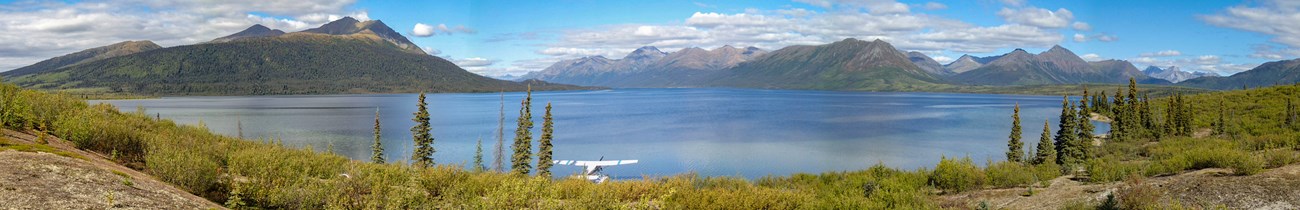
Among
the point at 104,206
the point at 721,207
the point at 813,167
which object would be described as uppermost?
the point at 104,206

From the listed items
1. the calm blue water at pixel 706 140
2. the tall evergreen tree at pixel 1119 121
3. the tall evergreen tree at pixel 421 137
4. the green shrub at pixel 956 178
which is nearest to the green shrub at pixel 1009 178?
the green shrub at pixel 956 178

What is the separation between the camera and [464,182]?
16.9m

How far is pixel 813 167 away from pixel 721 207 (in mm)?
54377

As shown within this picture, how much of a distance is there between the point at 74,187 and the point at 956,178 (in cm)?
2485

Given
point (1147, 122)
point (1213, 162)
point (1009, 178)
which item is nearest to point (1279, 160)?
point (1213, 162)

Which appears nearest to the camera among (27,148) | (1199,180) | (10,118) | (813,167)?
(27,148)

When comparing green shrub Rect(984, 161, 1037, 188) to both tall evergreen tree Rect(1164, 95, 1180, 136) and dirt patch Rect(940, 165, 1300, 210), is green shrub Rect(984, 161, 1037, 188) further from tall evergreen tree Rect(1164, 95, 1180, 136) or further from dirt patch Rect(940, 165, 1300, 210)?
tall evergreen tree Rect(1164, 95, 1180, 136)

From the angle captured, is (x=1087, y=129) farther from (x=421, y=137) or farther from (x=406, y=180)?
(x=406, y=180)

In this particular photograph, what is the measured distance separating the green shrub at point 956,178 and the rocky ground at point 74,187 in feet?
71.7

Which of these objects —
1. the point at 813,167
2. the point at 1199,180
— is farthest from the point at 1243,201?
the point at 813,167

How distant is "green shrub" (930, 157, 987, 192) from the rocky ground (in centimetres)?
2186

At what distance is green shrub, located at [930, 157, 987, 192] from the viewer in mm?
24469

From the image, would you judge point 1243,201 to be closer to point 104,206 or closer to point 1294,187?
point 1294,187

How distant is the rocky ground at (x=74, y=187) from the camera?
33.5ft
